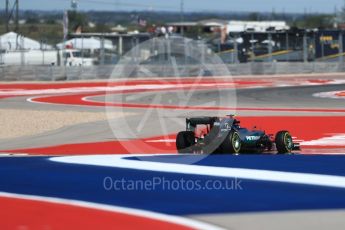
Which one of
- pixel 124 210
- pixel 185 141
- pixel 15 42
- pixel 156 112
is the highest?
pixel 15 42

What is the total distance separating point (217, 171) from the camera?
27.4ft

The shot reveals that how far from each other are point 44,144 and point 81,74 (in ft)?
83.4

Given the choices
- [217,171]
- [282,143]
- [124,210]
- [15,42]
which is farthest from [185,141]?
[15,42]

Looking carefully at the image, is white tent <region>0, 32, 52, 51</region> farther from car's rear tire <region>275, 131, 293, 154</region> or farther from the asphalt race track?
car's rear tire <region>275, 131, 293, 154</region>

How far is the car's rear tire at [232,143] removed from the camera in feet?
32.5

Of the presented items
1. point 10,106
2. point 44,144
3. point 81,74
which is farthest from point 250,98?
point 81,74

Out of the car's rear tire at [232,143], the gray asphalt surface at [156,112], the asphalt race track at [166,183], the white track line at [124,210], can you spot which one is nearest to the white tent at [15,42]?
the gray asphalt surface at [156,112]

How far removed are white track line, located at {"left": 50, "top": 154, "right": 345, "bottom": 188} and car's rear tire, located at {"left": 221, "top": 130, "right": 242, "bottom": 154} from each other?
3.69ft

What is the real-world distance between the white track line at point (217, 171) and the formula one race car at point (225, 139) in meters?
1.01

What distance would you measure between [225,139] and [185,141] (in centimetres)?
76

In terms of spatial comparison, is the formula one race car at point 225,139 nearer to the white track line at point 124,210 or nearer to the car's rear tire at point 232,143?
the car's rear tire at point 232,143

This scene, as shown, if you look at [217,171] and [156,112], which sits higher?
[217,171]

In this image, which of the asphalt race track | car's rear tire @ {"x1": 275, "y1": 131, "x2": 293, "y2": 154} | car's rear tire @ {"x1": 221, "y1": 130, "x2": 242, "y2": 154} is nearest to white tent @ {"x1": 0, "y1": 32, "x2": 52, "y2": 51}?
the asphalt race track

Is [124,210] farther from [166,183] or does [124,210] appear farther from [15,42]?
[15,42]
